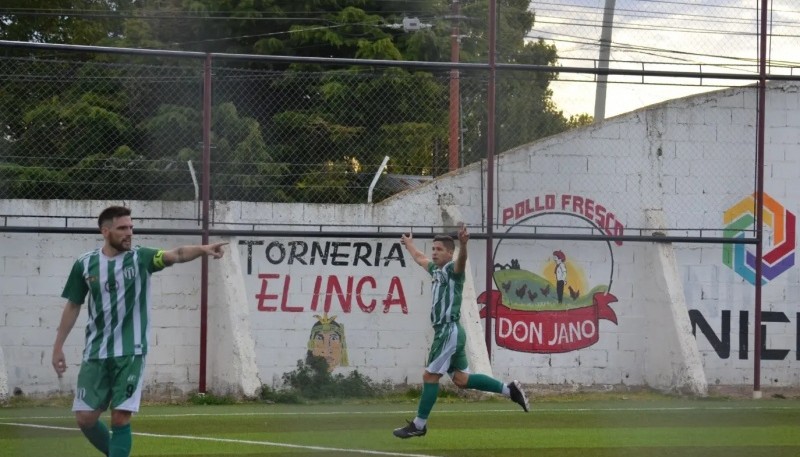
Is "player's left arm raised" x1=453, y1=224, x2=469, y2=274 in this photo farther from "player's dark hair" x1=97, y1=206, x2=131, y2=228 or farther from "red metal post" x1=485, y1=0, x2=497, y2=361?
"red metal post" x1=485, y1=0, x2=497, y2=361

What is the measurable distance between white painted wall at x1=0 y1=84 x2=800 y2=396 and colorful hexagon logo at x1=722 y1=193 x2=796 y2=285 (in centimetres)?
15

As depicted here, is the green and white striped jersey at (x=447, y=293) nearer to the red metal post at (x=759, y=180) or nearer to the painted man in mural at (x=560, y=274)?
the painted man in mural at (x=560, y=274)

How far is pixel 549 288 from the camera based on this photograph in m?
17.8

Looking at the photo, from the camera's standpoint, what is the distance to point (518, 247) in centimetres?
1762

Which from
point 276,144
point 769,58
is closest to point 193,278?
point 276,144

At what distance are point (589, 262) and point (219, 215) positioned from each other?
5292 millimetres

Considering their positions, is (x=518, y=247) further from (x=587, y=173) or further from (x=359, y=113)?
(x=359, y=113)

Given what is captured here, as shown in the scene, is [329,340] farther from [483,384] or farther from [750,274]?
[750,274]

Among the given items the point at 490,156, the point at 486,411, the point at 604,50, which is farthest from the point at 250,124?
the point at 486,411

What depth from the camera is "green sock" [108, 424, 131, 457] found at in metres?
8.15

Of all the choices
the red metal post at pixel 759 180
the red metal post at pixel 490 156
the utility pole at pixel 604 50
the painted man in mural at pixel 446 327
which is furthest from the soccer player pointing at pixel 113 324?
the red metal post at pixel 759 180

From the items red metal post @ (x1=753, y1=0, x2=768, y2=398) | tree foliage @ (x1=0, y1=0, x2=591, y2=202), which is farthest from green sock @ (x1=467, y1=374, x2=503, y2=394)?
red metal post @ (x1=753, y1=0, x2=768, y2=398)

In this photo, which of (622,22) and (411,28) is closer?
(622,22)

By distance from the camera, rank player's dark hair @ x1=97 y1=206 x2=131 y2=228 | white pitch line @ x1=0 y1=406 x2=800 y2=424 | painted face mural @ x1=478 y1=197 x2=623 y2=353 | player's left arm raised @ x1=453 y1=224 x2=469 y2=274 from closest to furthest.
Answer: player's dark hair @ x1=97 y1=206 x2=131 y2=228 → player's left arm raised @ x1=453 y1=224 x2=469 y2=274 → white pitch line @ x1=0 y1=406 x2=800 y2=424 → painted face mural @ x1=478 y1=197 x2=623 y2=353
